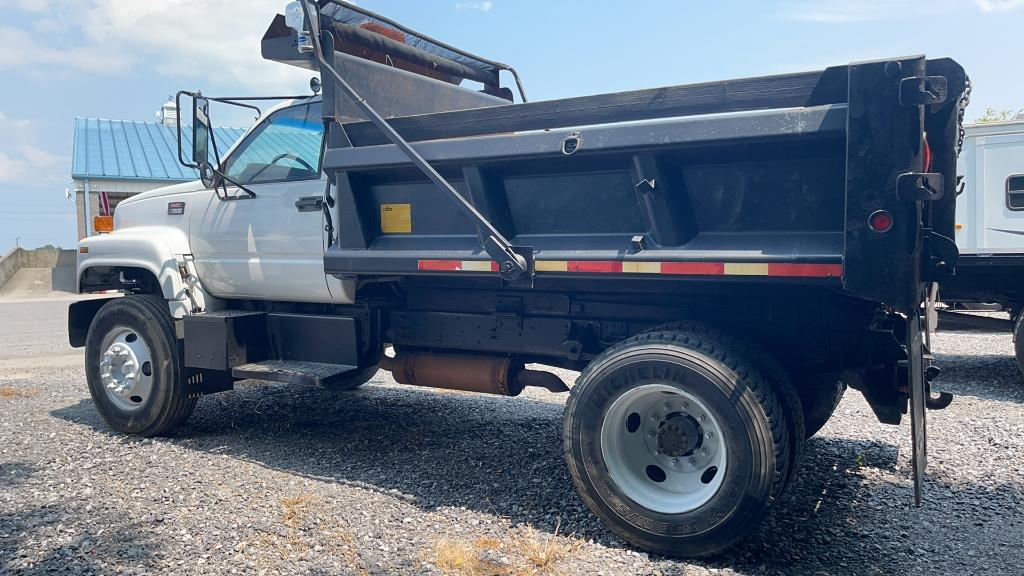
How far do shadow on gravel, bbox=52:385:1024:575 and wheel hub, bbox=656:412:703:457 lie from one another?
1.66ft

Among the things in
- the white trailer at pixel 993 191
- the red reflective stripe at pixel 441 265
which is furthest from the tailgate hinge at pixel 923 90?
the white trailer at pixel 993 191

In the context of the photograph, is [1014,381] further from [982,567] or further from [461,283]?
[461,283]

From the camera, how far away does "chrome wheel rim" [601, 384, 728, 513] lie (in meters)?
3.53

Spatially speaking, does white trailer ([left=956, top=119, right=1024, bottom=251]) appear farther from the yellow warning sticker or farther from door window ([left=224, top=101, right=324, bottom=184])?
door window ([left=224, top=101, right=324, bottom=184])

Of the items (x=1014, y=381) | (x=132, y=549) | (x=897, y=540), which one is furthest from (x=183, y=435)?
(x=1014, y=381)

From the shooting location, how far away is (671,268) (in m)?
3.51

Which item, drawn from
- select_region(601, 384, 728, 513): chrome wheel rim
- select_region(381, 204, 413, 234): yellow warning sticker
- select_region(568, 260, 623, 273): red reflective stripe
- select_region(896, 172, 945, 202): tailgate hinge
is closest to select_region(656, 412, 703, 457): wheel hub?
select_region(601, 384, 728, 513): chrome wheel rim

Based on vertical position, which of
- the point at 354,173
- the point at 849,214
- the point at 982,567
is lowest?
the point at 982,567

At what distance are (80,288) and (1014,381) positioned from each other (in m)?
8.94

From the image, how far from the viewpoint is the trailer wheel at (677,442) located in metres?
3.30

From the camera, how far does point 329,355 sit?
16.6 ft

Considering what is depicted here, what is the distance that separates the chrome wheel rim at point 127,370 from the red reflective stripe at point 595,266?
11.5 ft

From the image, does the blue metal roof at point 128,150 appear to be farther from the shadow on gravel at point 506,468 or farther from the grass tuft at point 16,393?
the shadow on gravel at point 506,468

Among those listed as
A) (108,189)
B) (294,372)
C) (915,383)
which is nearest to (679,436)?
(915,383)
